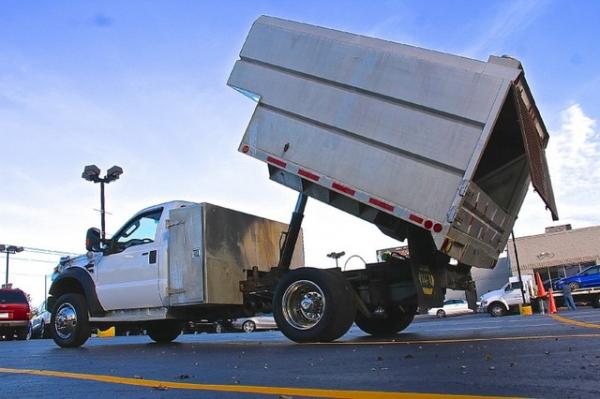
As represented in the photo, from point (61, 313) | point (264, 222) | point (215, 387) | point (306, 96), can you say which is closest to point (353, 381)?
point (215, 387)

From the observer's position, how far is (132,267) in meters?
9.45

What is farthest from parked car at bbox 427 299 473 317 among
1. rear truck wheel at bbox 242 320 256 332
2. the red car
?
the red car

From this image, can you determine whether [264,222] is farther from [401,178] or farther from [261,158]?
[401,178]

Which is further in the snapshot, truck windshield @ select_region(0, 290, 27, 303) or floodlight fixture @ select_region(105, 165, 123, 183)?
floodlight fixture @ select_region(105, 165, 123, 183)

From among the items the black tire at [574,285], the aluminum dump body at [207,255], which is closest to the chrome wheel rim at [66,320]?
the aluminum dump body at [207,255]

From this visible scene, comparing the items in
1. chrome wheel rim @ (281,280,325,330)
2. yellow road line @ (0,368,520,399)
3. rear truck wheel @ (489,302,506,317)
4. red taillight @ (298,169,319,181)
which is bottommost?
yellow road line @ (0,368,520,399)

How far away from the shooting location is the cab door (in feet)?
30.3

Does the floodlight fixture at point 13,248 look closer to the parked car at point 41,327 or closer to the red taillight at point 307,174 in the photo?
the parked car at point 41,327

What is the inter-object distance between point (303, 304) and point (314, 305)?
0.55ft

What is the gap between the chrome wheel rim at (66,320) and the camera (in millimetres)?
9758

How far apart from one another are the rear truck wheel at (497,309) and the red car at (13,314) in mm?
19773

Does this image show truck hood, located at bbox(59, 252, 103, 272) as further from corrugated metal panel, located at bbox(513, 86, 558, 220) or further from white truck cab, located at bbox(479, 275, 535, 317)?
white truck cab, located at bbox(479, 275, 535, 317)

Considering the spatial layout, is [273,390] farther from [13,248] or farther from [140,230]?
[13,248]

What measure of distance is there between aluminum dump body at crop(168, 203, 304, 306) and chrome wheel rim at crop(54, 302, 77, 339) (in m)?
1.99
